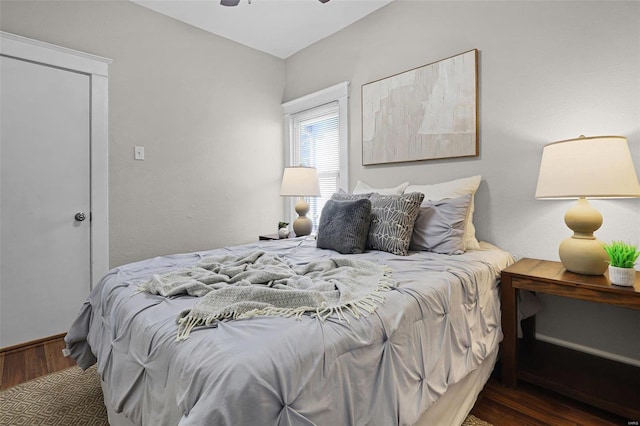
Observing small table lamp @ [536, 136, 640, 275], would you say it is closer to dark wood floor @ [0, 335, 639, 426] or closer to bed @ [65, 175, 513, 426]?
bed @ [65, 175, 513, 426]

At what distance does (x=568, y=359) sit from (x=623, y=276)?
2.38 feet

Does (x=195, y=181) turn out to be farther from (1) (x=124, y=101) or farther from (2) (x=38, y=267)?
(2) (x=38, y=267)

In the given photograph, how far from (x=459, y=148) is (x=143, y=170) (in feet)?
8.84

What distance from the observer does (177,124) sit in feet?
9.74

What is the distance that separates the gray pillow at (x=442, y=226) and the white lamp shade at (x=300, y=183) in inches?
49.7

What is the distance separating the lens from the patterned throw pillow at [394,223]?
1.89m

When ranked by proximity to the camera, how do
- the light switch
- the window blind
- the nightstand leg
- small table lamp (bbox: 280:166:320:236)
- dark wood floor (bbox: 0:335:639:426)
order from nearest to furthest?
dark wood floor (bbox: 0:335:639:426) → the nightstand leg → the light switch → small table lamp (bbox: 280:166:320:236) → the window blind

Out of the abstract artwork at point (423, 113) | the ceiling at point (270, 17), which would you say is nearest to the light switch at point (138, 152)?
the ceiling at point (270, 17)

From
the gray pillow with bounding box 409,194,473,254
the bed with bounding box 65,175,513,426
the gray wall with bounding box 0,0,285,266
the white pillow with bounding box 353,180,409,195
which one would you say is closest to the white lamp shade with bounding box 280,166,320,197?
the white pillow with bounding box 353,180,409,195

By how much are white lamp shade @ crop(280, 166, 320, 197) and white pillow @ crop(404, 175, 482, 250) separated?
3.76ft

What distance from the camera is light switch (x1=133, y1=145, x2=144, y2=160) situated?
271 cm

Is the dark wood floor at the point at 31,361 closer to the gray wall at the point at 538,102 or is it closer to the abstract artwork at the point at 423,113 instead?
the abstract artwork at the point at 423,113

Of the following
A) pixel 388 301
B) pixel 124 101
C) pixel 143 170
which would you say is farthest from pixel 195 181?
pixel 388 301

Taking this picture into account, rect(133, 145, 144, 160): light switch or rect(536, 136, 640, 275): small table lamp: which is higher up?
rect(133, 145, 144, 160): light switch
